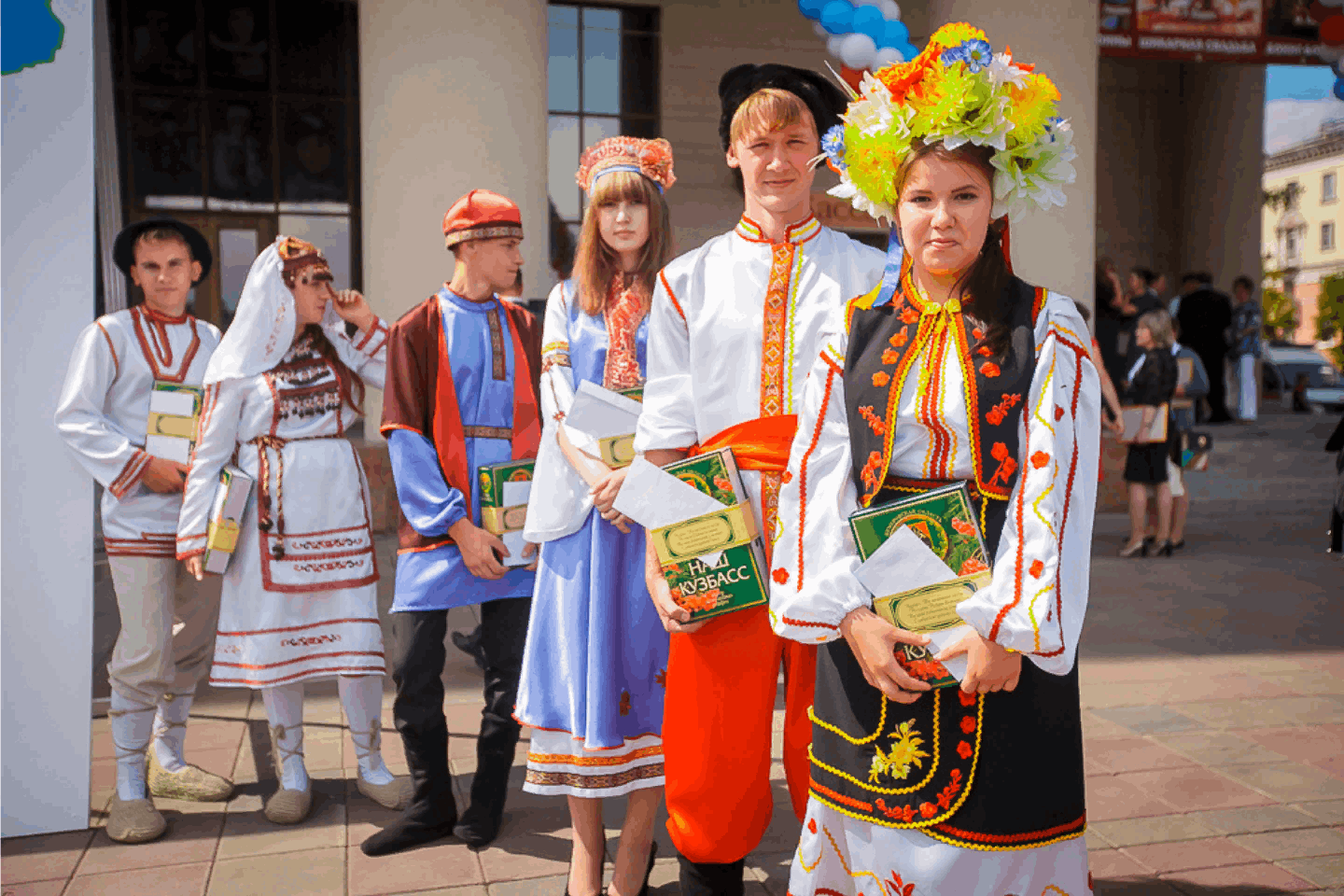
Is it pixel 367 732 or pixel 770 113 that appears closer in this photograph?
pixel 770 113

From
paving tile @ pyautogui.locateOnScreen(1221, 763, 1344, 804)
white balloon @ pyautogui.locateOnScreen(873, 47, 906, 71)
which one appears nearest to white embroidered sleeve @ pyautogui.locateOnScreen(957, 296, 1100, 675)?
white balloon @ pyautogui.locateOnScreen(873, 47, 906, 71)

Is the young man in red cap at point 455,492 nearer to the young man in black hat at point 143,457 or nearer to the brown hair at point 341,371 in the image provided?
the brown hair at point 341,371

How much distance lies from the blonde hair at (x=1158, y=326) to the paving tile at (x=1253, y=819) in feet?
17.3

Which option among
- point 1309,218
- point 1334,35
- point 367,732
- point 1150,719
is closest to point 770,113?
point 367,732

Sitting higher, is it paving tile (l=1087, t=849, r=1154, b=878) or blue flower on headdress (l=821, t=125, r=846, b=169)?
blue flower on headdress (l=821, t=125, r=846, b=169)

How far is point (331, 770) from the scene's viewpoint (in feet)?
13.8

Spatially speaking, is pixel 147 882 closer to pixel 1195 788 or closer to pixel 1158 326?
pixel 1195 788

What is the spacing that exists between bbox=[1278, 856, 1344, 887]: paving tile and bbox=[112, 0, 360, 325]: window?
1280 cm

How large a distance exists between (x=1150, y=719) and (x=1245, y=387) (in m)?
11.6

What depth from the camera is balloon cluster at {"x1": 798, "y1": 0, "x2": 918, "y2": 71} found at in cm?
348

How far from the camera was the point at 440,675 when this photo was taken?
3.51 metres

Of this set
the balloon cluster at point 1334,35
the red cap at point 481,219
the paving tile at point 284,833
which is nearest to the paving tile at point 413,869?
the paving tile at point 284,833

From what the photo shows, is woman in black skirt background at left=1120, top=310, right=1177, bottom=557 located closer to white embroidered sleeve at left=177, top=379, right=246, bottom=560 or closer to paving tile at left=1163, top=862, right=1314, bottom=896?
paving tile at left=1163, top=862, right=1314, bottom=896

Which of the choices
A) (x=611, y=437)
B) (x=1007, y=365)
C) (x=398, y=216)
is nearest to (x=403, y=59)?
(x=398, y=216)
